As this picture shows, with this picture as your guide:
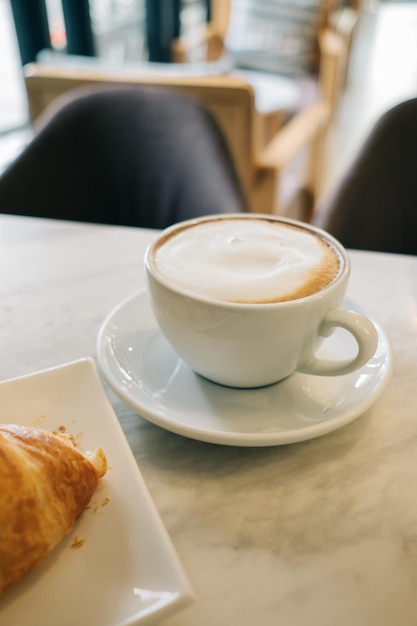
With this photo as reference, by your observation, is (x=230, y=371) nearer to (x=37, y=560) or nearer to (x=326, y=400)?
(x=326, y=400)

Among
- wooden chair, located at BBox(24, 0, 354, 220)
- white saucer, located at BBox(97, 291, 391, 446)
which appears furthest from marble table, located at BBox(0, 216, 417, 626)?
wooden chair, located at BBox(24, 0, 354, 220)

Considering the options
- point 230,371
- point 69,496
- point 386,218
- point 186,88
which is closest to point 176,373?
point 230,371

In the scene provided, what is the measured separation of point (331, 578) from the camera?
0.32 m

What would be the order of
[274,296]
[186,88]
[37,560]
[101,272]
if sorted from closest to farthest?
[37,560], [274,296], [101,272], [186,88]

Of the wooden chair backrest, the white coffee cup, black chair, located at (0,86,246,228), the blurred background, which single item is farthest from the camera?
the blurred background

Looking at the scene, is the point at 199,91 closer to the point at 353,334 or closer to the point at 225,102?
the point at 225,102

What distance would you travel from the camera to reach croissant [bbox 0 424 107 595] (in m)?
0.29

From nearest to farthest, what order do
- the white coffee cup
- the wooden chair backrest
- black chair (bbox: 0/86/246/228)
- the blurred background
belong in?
the white coffee cup
black chair (bbox: 0/86/246/228)
the wooden chair backrest
the blurred background

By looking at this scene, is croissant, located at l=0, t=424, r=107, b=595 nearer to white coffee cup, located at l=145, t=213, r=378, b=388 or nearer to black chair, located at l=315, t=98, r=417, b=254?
white coffee cup, located at l=145, t=213, r=378, b=388

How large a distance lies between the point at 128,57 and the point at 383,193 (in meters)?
2.74

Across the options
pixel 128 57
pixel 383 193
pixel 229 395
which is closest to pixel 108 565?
pixel 229 395

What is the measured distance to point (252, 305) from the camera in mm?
384

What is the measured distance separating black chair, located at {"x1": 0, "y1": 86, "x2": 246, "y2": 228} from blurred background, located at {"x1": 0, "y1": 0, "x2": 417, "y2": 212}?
410 millimetres

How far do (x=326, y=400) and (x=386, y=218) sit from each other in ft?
1.97
